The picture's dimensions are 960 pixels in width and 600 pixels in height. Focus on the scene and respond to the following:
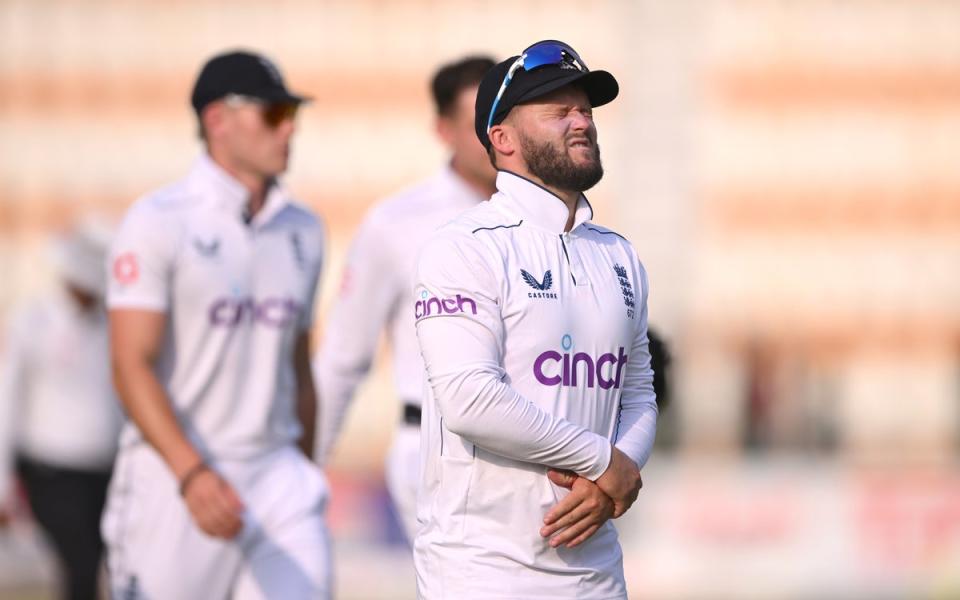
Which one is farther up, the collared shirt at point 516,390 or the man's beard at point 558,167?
the man's beard at point 558,167

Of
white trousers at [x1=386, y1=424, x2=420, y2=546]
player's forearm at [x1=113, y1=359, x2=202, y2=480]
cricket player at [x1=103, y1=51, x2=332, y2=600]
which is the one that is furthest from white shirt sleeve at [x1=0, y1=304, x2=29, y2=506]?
player's forearm at [x1=113, y1=359, x2=202, y2=480]

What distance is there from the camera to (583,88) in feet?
15.6

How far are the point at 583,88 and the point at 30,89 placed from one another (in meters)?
36.7

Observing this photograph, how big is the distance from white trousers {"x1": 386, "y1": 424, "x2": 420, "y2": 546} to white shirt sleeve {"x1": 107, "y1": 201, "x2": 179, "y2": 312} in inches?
53.5

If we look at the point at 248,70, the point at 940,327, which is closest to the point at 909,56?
the point at 940,327

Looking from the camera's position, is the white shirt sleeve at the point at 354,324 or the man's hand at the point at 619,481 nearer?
the man's hand at the point at 619,481

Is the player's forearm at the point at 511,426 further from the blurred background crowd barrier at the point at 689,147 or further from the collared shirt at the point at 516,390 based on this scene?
the blurred background crowd barrier at the point at 689,147

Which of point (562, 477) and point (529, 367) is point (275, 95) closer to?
point (529, 367)

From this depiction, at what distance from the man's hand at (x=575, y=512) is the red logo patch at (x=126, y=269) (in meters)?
2.08

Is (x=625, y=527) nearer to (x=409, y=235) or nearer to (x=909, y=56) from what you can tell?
(x=409, y=235)

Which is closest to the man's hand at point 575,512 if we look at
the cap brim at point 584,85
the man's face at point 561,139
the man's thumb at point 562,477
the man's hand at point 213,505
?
the man's thumb at point 562,477

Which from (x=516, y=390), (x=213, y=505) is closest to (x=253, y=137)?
(x=213, y=505)

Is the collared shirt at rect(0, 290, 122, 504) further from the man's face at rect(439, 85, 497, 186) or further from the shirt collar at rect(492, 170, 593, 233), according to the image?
the shirt collar at rect(492, 170, 593, 233)

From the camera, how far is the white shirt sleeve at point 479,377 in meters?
4.44
